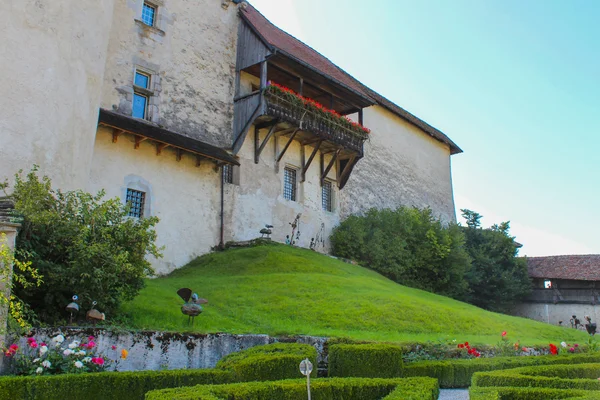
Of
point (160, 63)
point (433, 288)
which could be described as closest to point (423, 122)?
point (433, 288)

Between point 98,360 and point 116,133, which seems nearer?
point 98,360

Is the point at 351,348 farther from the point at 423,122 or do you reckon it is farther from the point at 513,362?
the point at 423,122

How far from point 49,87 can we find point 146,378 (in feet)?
29.8

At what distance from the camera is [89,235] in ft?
34.2

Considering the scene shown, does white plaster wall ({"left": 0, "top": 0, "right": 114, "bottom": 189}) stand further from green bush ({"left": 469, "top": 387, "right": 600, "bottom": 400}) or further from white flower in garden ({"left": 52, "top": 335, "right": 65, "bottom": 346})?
green bush ({"left": 469, "top": 387, "right": 600, "bottom": 400})

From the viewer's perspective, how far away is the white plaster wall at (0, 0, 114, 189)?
42.1 ft

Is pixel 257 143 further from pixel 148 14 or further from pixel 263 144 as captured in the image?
pixel 148 14

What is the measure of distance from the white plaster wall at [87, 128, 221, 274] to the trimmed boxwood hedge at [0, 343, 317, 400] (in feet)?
34.5

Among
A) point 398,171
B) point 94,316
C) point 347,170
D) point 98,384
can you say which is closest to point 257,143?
point 347,170

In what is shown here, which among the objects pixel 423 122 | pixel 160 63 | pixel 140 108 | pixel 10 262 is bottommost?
pixel 10 262

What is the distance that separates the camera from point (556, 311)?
32156mm

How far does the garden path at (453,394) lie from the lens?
9.14 metres

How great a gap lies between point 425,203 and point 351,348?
26410mm

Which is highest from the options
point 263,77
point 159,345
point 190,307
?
point 263,77
